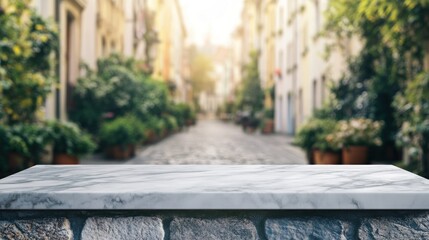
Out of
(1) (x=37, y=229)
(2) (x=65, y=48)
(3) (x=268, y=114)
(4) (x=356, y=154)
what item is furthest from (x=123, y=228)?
(3) (x=268, y=114)

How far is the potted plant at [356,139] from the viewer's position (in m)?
10.5

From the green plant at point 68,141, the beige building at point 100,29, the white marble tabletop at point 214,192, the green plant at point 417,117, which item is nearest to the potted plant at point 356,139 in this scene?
the green plant at point 417,117

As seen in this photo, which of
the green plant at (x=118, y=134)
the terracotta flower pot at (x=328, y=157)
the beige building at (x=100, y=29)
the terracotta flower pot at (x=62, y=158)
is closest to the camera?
the terracotta flower pot at (x=62, y=158)

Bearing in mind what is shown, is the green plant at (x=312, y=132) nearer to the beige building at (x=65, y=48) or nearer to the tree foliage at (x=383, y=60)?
the tree foliage at (x=383, y=60)

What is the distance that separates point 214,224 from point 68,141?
756 centimetres

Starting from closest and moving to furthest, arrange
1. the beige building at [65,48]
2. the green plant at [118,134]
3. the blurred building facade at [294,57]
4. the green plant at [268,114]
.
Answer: the green plant at [118,134] < the beige building at [65,48] < the blurred building facade at [294,57] < the green plant at [268,114]

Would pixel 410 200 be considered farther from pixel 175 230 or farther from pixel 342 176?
pixel 175 230

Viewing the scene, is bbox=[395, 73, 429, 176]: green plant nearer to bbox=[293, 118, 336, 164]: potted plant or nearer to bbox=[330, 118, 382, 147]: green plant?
bbox=[330, 118, 382, 147]: green plant

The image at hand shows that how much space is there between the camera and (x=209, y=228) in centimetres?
246

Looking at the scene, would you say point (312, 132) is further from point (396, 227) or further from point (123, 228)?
point (123, 228)

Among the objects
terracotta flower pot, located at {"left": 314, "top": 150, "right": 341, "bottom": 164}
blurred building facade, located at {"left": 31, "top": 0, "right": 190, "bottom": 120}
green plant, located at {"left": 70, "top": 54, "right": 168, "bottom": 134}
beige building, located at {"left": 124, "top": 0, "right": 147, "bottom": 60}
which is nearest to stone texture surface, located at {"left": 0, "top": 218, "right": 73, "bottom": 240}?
blurred building facade, located at {"left": 31, "top": 0, "right": 190, "bottom": 120}

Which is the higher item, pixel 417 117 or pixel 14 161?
pixel 417 117

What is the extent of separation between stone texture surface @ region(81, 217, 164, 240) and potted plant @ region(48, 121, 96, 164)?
23.9 feet

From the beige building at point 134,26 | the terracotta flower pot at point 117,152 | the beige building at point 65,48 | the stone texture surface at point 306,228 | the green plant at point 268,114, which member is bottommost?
the terracotta flower pot at point 117,152
